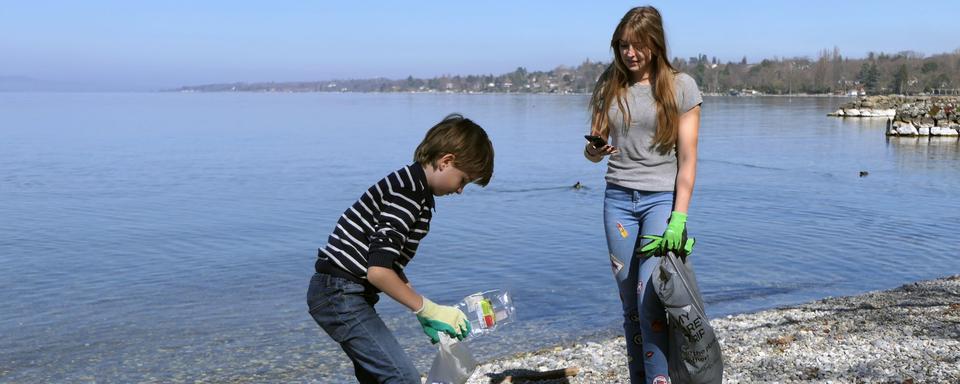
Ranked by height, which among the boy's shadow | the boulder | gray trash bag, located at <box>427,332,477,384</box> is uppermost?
gray trash bag, located at <box>427,332,477,384</box>

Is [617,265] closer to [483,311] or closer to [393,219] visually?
[483,311]

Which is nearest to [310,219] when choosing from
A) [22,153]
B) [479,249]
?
[479,249]

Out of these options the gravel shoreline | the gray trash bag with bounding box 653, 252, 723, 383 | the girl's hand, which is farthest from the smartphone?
the gravel shoreline

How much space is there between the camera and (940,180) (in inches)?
1179

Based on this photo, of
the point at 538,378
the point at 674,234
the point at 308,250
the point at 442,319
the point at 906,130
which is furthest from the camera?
the point at 906,130

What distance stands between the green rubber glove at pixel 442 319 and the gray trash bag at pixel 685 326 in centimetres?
114

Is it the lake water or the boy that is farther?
the lake water

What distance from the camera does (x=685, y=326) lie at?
4574 mm

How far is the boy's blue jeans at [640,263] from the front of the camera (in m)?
4.68

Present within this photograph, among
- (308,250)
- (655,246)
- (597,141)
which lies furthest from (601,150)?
(308,250)

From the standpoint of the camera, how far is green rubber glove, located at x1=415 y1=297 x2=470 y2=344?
3.85 metres

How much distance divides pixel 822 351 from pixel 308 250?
1053 cm

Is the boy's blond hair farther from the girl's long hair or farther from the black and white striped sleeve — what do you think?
the girl's long hair

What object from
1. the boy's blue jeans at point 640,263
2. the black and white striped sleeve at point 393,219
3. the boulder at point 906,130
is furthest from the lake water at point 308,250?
the boulder at point 906,130
